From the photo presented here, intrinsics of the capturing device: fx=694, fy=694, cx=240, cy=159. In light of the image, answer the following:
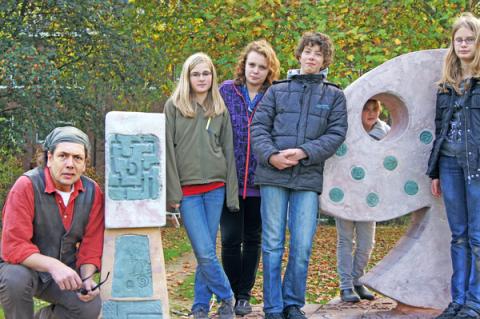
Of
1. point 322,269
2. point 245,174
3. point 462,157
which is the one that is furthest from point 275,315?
point 322,269

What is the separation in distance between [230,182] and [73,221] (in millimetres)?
1061

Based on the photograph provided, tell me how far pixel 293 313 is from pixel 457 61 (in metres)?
1.98

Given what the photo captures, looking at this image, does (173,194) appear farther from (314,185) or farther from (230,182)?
(314,185)

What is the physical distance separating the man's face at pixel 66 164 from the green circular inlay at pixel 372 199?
2.05 m

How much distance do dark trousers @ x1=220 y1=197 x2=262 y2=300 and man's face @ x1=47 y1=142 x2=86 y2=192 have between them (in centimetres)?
119

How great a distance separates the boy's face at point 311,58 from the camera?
14.8 ft

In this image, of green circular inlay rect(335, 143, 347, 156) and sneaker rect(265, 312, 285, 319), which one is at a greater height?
green circular inlay rect(335, 143, 347, 156)

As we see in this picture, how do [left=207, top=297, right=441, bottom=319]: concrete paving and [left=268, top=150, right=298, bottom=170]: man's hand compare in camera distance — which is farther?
[left=207, top=297, right=441, bottom=319]: concrete paving

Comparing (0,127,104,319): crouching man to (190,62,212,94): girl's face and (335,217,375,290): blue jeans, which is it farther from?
(335,217,375,290): blue jeans

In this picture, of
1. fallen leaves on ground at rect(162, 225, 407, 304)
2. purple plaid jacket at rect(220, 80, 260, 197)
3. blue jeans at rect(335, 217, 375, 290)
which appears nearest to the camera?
purple plaid jacket at rect(220, 80, 260, 197)

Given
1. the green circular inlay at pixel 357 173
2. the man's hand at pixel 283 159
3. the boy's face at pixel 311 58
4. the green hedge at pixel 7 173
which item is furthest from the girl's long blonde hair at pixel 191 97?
the green hedge at pixel 7 173

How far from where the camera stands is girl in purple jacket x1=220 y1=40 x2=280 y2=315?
468 cm

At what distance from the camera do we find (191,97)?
14.9 ft

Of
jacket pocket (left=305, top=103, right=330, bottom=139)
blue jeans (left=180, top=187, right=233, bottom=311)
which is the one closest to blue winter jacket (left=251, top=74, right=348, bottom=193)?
jacket pocket (left=305, top=103, right=330, bottom=139)
